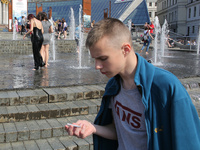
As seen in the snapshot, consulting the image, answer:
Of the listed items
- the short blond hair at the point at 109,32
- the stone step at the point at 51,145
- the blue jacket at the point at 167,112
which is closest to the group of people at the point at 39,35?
the stone step at the point at 51,145

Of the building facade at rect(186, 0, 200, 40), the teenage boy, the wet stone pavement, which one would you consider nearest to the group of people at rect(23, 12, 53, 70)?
the wet stone pavement

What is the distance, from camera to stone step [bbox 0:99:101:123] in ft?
12.6

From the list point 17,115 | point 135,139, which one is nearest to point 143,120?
point 135,139

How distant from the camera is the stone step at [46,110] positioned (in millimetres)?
3846

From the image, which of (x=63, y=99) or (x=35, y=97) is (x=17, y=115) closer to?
(x=35, y=97)

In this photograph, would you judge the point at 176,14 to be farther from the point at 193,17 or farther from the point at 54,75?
the point at 54,75

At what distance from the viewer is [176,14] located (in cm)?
6731

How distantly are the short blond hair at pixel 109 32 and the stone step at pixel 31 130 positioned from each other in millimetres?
2393

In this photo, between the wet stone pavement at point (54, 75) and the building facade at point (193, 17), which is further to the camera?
the building facade at point (193, 17)

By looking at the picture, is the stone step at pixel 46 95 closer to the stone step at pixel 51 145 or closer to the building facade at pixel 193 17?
the stone step at pixel 51 145

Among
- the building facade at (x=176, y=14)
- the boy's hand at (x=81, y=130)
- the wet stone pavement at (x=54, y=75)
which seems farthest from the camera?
the building facade at (x=176, y=14)

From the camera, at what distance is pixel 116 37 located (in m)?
1.44

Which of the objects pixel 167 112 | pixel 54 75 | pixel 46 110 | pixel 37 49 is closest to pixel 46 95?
pixel 46 110

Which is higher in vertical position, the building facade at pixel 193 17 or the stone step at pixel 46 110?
the building facade at pixel 193 17
